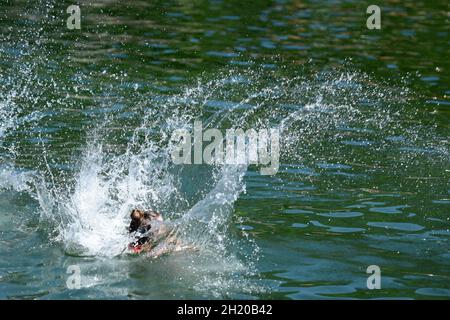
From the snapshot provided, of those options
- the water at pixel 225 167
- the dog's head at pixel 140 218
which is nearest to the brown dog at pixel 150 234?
the dog's head at pixel 140 218

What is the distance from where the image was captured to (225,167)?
13500 millimetres

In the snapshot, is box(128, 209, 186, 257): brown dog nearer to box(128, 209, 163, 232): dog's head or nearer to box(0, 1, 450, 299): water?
box(128, 209, 163, 232): dog's head

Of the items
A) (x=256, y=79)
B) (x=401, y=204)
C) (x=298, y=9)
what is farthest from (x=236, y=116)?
(x=298, y=9)

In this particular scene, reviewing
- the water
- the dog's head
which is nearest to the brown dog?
the dog's head

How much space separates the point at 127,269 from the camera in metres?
10.6

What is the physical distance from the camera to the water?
10.7 meters

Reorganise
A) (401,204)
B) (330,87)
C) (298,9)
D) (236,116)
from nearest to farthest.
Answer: (401,204) → (236,116) → (330,87) → (298,9)

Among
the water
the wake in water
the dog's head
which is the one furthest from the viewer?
the wake in water

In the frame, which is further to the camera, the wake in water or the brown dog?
the wake in water

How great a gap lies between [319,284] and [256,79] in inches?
426

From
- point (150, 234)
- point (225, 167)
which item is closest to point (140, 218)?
point (150, 234)

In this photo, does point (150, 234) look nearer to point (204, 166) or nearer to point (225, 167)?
point (225, 167)
